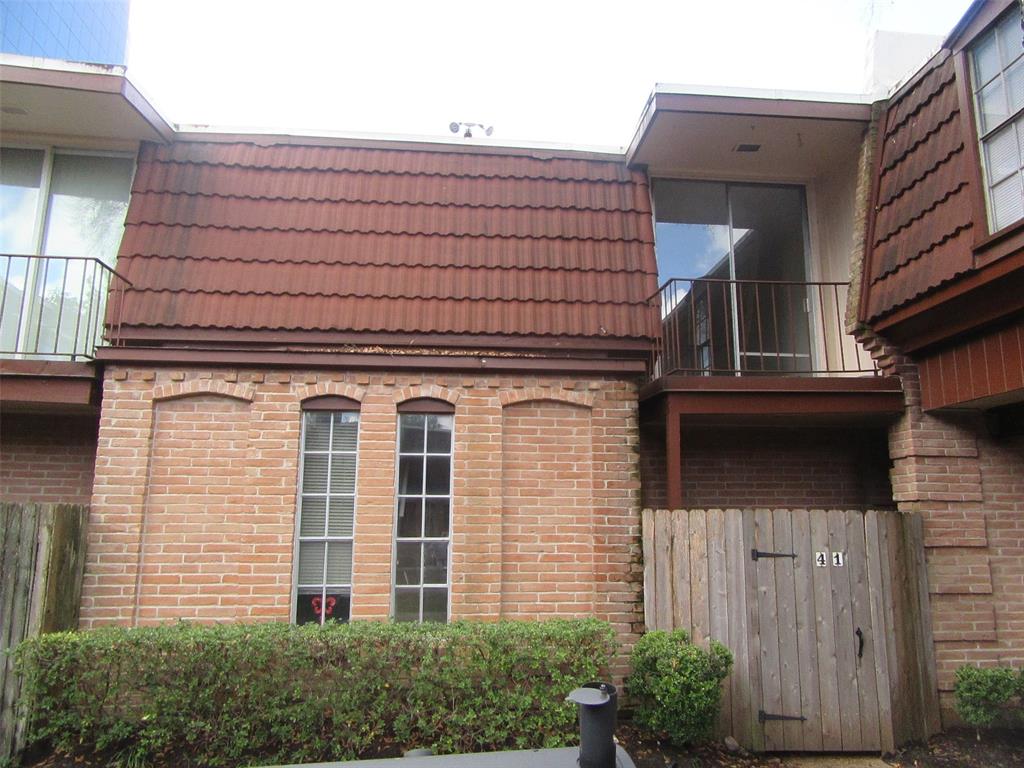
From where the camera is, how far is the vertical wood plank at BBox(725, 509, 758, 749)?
16.4 feet

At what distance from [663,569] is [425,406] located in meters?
2.62

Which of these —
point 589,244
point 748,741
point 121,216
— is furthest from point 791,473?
point 121,216

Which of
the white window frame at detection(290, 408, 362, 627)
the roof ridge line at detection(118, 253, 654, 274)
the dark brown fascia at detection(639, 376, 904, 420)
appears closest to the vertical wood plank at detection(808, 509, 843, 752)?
the dark brown fascia at detection(639, 376, 904, 420)

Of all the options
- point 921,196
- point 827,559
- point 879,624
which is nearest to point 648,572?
point 827,559

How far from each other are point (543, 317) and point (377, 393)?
1.76 meters

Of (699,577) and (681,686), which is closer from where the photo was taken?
(681,686)

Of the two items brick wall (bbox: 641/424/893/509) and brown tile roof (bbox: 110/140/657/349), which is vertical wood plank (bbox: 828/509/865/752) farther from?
brown tile roof (bbox: 110/140/657/349)

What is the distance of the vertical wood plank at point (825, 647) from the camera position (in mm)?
4980

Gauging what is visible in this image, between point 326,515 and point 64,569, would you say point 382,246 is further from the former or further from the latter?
point 64,569

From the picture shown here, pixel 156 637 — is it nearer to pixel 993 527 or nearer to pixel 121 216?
pixel 121 216

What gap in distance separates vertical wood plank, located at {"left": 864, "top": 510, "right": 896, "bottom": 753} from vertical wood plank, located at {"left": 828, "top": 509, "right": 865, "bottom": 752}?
18 centimetres

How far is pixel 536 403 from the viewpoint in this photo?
6027mm

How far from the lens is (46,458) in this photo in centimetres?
628

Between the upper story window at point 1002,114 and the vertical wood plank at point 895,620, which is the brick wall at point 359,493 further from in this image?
the upper story window at point 1002,114
